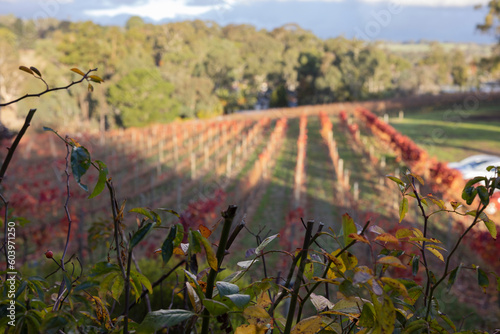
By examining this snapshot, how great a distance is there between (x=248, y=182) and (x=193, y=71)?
22.8 meters

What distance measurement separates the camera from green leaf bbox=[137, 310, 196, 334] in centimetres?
43

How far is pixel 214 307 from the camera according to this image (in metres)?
0.46

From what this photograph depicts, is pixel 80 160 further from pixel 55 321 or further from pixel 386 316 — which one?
pixel 386 316

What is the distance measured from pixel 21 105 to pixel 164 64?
8.69 metres

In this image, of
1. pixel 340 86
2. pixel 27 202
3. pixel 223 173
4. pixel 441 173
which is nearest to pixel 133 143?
pixel 223 173

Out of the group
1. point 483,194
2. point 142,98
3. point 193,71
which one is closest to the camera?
point 483,194

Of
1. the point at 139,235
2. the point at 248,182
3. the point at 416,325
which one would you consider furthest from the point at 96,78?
the point at 248,182

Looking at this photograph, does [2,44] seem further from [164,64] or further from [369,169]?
[369,169]

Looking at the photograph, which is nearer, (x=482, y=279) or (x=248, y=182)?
(x=482, y=279)

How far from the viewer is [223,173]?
448 inches

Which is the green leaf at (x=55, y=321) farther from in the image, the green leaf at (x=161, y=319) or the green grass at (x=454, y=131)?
the green grass at (x=454, y=131)

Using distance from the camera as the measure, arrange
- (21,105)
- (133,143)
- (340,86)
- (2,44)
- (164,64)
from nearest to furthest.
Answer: (133,143) → (2,44) → (21,105) → (164,64) → (340,86)

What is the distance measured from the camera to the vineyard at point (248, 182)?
6.13 metres

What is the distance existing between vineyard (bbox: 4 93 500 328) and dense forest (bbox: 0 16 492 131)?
652 cm
